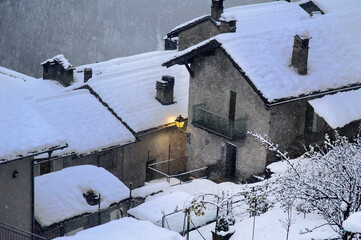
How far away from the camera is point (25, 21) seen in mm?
104500

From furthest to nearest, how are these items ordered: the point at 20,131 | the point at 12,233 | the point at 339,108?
1. the point at 339,108
2. the point at 20,131
3. the point at 12,233

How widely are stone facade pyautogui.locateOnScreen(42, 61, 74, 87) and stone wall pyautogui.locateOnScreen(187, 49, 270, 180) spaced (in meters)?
12.8

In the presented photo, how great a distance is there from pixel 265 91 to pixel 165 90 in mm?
7636

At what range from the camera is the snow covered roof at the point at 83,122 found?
88.0 ft

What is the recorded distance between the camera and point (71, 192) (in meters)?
21.5

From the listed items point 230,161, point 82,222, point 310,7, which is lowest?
point 230,161

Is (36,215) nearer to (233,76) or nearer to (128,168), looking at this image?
(128,168)

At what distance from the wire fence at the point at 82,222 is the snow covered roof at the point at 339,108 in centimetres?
940

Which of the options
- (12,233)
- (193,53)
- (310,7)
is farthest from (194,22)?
(12,233)

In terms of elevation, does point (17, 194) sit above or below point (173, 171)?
above

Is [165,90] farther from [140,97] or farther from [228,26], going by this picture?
[228,26]

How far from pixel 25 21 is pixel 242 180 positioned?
85.0m

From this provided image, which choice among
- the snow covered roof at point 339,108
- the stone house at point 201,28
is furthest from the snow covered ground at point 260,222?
the stone house at point 201,28

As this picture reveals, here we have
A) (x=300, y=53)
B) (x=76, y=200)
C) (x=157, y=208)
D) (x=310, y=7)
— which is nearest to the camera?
(x=157, y=208)
